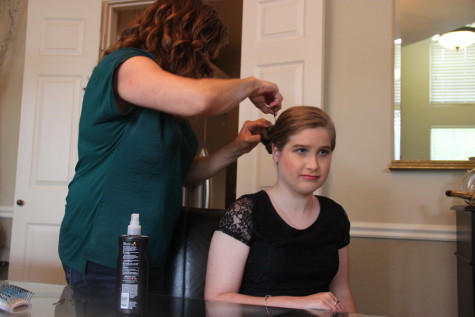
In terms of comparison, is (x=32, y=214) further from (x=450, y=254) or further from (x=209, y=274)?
(x=450, y=254)

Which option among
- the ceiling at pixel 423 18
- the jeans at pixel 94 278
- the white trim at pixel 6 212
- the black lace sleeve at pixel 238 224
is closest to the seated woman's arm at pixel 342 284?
the black lace sleeve at pixel 238 224

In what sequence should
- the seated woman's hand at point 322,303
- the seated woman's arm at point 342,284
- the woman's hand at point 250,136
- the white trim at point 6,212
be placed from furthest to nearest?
the white trim at point 6,212
the woman's hand at point 250,136
the seated woman's arm at point 342,284
the seated woman's hand at point 322,303

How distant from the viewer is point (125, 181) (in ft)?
3.77

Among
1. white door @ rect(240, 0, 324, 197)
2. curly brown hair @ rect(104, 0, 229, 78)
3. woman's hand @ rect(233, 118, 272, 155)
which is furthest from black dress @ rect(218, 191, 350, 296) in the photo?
white door @ rect(240, 0, 324, 197)

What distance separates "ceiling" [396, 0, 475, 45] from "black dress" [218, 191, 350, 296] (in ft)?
5.19

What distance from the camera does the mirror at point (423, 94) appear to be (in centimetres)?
232

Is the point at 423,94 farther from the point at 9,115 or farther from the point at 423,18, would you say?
the point at 9,115

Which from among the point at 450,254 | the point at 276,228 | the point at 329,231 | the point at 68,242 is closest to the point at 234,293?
the point at 276,228

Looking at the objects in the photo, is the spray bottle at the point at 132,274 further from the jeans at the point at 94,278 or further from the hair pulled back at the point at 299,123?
the hair pulled back at the point at 299,123

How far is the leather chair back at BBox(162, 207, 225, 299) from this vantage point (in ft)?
4.58

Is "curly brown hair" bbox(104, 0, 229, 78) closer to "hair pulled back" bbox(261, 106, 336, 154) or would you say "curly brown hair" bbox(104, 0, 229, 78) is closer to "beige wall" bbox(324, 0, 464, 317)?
"hair pulled back" bbox(261, 106, 336, 154)

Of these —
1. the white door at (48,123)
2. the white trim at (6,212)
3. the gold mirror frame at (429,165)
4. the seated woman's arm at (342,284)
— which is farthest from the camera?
the white trim at (6,212)

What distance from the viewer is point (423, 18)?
2438 mm

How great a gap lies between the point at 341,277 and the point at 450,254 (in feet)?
3.73
